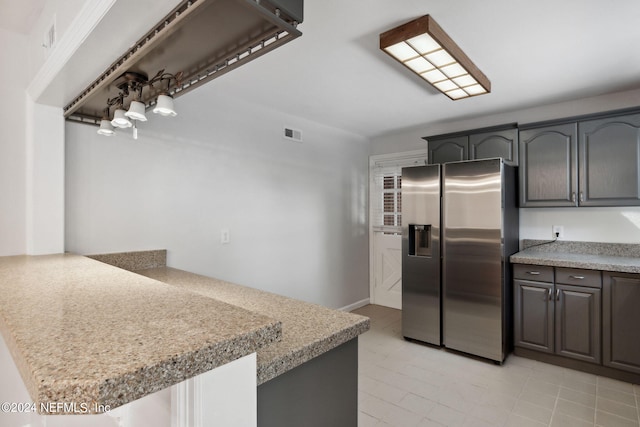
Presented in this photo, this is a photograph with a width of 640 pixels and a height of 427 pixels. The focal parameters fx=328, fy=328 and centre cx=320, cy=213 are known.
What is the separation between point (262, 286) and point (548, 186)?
116 inches

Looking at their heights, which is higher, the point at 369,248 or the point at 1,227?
the point at 1,227

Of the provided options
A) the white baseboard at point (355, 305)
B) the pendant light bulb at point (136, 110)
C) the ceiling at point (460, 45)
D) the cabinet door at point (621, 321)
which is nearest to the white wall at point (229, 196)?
the white baseboard at point (355, 305)

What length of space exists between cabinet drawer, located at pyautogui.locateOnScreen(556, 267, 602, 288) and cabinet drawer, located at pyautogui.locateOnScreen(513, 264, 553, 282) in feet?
0.23

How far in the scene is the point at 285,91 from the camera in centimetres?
294

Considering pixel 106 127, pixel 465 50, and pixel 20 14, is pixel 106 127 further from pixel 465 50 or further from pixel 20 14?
pixel 465 50

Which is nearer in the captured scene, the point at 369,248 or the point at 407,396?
the point at 407,396

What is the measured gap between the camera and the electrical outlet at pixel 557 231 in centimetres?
328

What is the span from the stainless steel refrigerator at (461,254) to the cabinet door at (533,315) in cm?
8

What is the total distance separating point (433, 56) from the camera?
212 cm

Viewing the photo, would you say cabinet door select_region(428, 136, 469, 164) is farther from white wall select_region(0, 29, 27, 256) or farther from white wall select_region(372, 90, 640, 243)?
white wall select_region(0, 29, 27, 256)

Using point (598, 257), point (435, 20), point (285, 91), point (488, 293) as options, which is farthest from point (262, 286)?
point (598, 257)

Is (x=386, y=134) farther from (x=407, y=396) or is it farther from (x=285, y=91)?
(x=407, y=396)

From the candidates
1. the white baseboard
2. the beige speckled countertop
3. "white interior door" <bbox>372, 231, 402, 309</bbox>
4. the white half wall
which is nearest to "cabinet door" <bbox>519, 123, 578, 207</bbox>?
"white interior door" <bbox>372, 231, 402, 309</bbox>

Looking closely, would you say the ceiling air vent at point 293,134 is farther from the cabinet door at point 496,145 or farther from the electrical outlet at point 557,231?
the electrical outlet at point 557,231
